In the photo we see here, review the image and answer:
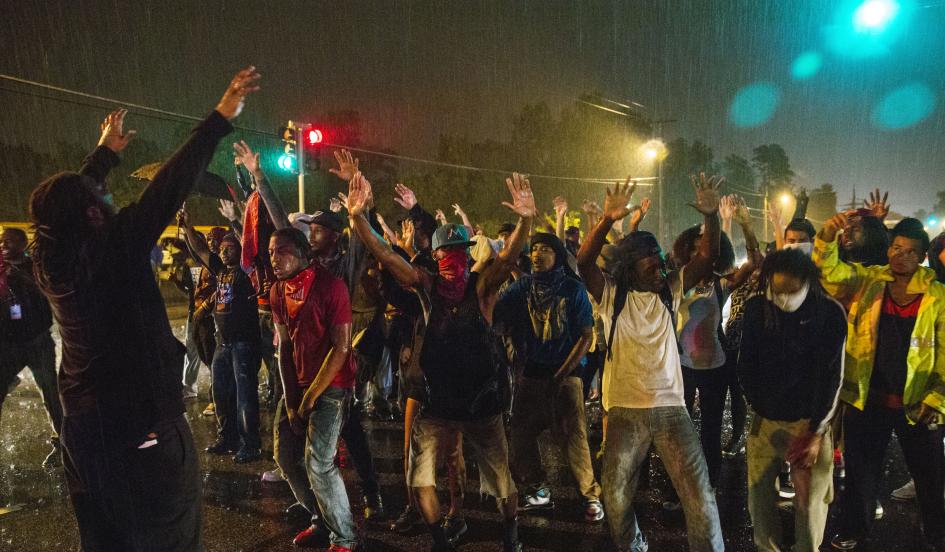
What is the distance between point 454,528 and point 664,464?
171 centimetres

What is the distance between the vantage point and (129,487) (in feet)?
7.95

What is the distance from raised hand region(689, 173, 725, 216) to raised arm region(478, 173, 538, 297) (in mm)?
A: 1128

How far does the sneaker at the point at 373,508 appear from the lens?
472cm

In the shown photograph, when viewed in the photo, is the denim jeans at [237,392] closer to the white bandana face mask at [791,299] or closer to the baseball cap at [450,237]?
the baseball cap at [450,237]

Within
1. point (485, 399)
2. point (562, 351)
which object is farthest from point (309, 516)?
point (562, 351)

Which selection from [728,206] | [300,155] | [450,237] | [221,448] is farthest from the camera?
[300,155]

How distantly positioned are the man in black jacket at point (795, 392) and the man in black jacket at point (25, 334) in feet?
19.4

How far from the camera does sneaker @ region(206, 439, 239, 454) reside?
6.29 m

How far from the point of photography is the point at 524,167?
49.2 m

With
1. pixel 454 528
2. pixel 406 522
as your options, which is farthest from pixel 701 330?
pixel 406 522

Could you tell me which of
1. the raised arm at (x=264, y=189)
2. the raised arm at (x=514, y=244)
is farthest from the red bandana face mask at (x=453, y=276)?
the raised arm at (x=264, y=189)

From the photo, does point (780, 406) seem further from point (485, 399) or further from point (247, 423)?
point (247, 423)

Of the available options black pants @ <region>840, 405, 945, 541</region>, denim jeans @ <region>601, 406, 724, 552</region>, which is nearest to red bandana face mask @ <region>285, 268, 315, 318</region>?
denim jeans @ <region>601, 406, 724, 552</region>

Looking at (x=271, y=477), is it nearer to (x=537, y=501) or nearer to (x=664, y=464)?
(x=537, y=501)
